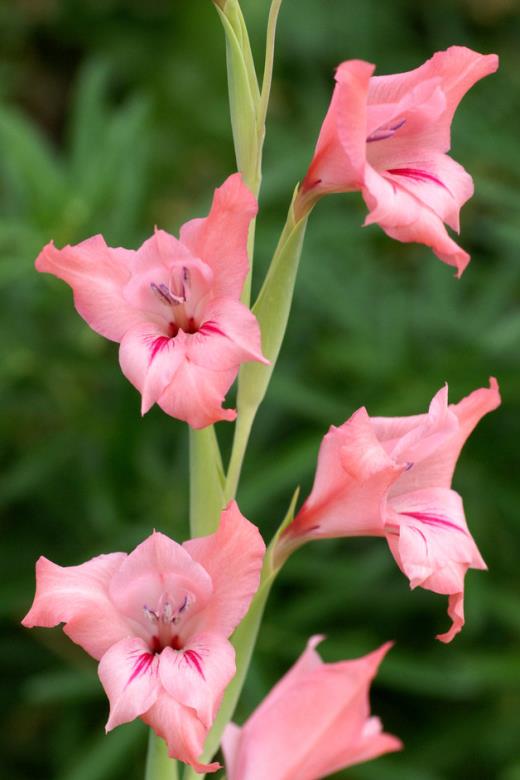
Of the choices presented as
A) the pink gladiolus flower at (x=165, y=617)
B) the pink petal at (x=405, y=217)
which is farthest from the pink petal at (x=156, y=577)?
the pink petal at (x=405, y=217)

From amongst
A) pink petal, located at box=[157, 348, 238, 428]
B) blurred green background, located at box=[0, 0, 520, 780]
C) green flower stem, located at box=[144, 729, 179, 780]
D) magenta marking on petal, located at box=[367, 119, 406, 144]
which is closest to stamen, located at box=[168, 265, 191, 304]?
pink petal, located at box=[157, 348, 238, 428]

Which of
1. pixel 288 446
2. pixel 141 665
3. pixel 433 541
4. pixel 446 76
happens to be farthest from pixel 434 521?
pixel 288 446

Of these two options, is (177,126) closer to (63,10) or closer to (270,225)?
(63,10)

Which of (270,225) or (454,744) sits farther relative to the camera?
(270,225)

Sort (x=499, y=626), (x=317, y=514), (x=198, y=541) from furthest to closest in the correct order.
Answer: (x=499, y=626)
(x=317, y=514)
(x=198, y=541)

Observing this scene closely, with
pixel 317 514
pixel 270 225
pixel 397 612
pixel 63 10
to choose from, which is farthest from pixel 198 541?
pixel 63 10

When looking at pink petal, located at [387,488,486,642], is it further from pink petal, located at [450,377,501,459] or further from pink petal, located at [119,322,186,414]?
pink petal, located at [119,322,186,414]
